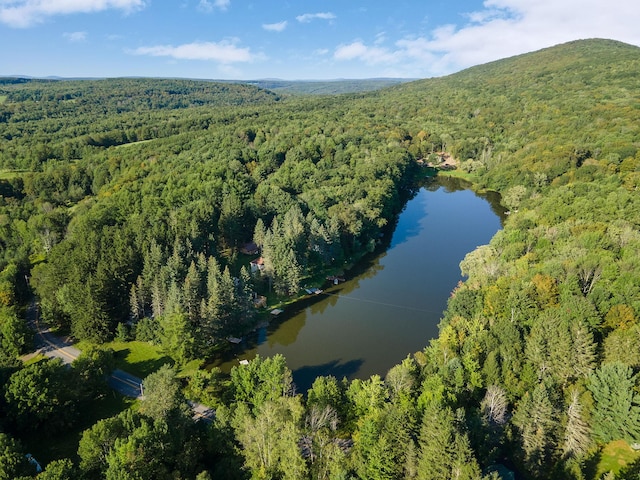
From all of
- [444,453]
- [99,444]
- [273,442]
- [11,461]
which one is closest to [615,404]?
[444,453]

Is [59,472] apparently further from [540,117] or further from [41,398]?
[540,117]

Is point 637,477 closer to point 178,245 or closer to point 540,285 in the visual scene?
point 540,285

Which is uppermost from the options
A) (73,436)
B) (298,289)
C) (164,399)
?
(164,399)

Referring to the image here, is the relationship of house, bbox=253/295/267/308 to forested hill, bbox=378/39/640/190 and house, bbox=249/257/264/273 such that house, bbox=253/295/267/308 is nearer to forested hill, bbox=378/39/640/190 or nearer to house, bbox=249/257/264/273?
house, bbox=249/257/264/273

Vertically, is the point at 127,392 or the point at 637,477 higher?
the point at 637,477

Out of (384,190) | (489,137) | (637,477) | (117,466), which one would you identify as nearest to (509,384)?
(637,477)

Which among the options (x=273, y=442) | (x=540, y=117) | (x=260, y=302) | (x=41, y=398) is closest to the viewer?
(x=273, y=442)

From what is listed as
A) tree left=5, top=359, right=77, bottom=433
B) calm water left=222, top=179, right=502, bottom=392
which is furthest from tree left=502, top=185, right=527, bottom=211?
tree left=5, top=359, right=77, bottom=433
